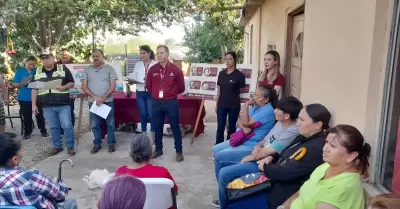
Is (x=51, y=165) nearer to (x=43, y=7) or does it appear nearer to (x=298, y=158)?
(x=298, y=158)

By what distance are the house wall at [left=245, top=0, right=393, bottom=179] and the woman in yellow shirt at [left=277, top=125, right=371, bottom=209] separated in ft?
0.76

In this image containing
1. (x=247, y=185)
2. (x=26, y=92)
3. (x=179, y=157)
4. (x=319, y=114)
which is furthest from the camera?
(x=26, y=92)

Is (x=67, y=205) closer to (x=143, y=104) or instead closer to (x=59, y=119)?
(x=59, y=119)

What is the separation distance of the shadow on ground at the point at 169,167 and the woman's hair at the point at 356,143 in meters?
1.89

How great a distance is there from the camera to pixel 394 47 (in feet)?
6.36

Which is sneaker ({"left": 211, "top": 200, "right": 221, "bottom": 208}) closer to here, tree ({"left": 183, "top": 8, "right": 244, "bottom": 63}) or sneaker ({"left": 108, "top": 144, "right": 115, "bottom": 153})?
sneaker ({"left": 108, "top": 144, "right": 115, "bottom": 153})

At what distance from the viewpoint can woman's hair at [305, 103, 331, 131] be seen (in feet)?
7.97

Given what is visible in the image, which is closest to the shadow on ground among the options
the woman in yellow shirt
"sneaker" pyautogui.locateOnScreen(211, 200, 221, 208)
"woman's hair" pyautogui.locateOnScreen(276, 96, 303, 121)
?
"sneaker" pyautogui.locateOnScreen(211, 200, 221, 208)

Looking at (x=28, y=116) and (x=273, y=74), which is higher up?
(x=273, y=74)

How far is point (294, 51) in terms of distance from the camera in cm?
444

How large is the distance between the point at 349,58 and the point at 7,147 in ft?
7.54

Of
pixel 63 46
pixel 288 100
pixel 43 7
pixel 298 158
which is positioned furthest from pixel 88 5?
pixel 298 158

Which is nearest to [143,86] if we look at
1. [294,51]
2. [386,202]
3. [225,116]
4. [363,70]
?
[225,116]

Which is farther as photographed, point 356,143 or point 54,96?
point 54,96
